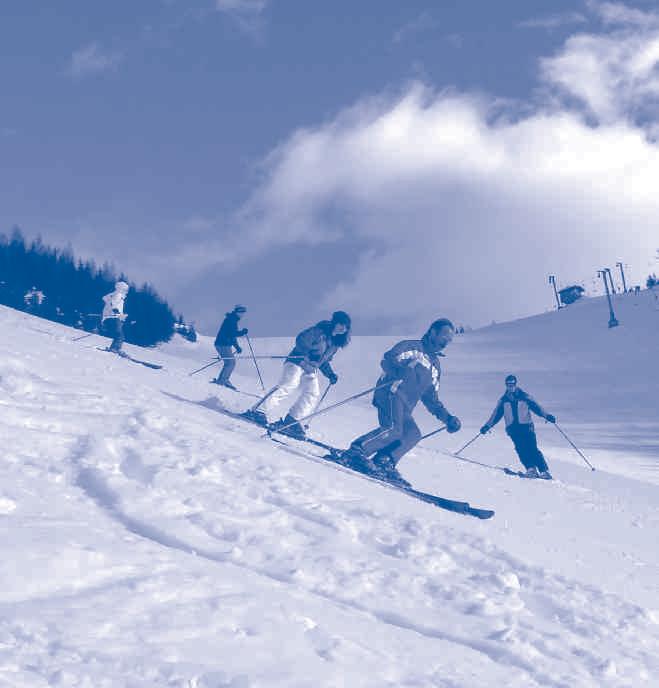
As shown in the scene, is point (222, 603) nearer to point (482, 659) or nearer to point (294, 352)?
point (482, 659)

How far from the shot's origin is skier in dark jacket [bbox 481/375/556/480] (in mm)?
12641

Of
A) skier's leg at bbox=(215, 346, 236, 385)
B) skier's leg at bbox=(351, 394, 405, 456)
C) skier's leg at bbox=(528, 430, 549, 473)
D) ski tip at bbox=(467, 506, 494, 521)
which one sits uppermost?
skier's leg at bbox=(215, 346, 236, 385)

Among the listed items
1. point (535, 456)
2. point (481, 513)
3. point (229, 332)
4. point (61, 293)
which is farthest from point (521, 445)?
point (61, 293)

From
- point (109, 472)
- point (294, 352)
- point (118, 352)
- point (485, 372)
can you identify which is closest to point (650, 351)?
point (485, 372)

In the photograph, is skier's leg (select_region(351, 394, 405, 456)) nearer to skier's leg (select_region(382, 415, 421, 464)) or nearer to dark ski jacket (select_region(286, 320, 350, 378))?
skier's leg (select_region(382, 415, 421, 464))

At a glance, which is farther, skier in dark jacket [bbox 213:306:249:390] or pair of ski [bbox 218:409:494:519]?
skier in dark jacket [bbox 213:306:249:390]

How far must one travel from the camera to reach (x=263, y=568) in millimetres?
4410

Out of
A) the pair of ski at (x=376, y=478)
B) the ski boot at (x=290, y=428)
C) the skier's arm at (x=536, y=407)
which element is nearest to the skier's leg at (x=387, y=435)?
the pair of ski at (x=376, y=478)

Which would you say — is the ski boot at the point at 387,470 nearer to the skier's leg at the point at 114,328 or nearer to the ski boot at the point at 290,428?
the ski boot at the point at 290,428

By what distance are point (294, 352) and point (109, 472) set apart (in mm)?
4786

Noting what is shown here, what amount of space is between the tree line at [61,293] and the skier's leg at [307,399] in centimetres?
5085

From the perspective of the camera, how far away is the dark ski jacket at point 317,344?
9.88 m

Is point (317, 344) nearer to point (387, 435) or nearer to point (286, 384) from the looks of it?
point (286, 384)

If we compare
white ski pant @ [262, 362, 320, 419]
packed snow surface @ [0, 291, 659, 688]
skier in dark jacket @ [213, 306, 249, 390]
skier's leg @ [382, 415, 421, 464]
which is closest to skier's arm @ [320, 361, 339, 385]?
white ski pant @ [262, 362, 320, 419]
